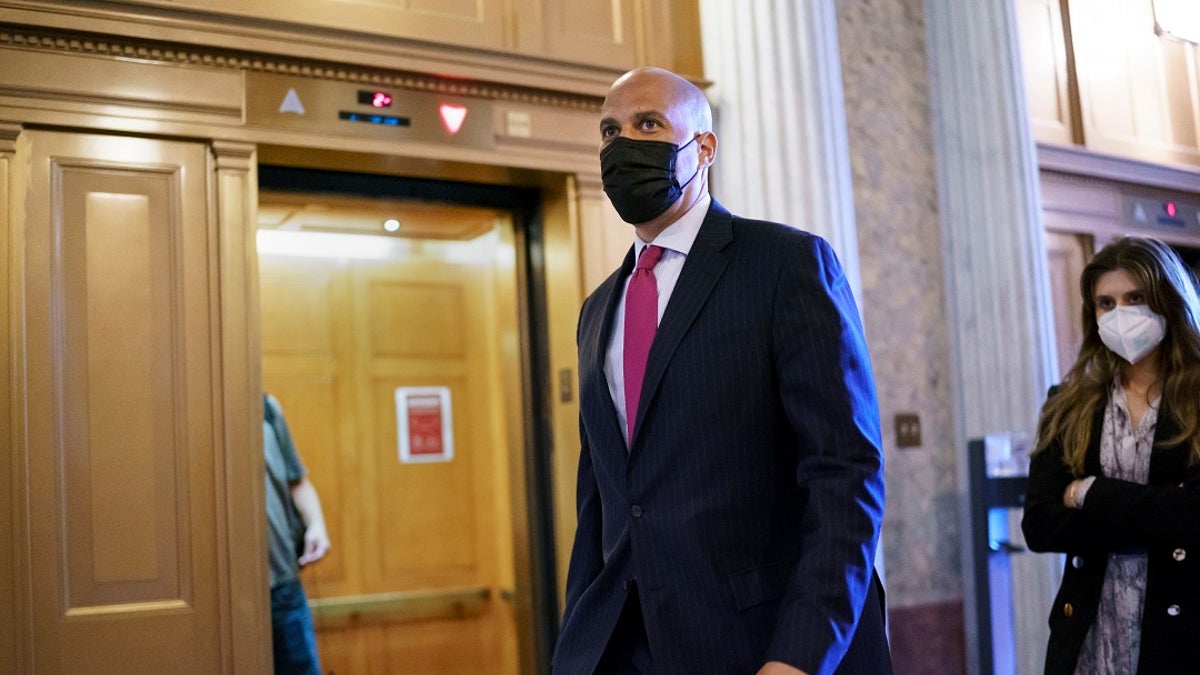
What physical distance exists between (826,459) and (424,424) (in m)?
4.22

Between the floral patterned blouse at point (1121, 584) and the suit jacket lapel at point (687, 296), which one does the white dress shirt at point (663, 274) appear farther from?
the floral patterned blouse at point (1121, 584)

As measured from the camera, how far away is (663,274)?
79.0 inches

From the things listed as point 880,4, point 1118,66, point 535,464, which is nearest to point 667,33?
point 880,4

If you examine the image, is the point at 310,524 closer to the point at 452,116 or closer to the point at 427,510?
the point at 427,510

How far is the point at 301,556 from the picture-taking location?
438 centimetres

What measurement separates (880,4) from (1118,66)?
149cm

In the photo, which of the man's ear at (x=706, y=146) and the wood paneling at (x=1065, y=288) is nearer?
the man's ear at (x=706, y=146)

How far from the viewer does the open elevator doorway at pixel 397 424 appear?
550cm

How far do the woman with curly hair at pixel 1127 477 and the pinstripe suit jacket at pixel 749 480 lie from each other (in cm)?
102

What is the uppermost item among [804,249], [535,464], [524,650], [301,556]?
[804,249]

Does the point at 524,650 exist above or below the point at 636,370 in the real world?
below

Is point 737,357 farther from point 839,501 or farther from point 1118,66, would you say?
point 1118,66

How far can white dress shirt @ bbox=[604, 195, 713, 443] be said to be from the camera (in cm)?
196

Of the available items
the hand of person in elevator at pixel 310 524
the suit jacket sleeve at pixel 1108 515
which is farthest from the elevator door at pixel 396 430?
the suit jacket sleeve at pixel 1108 515
